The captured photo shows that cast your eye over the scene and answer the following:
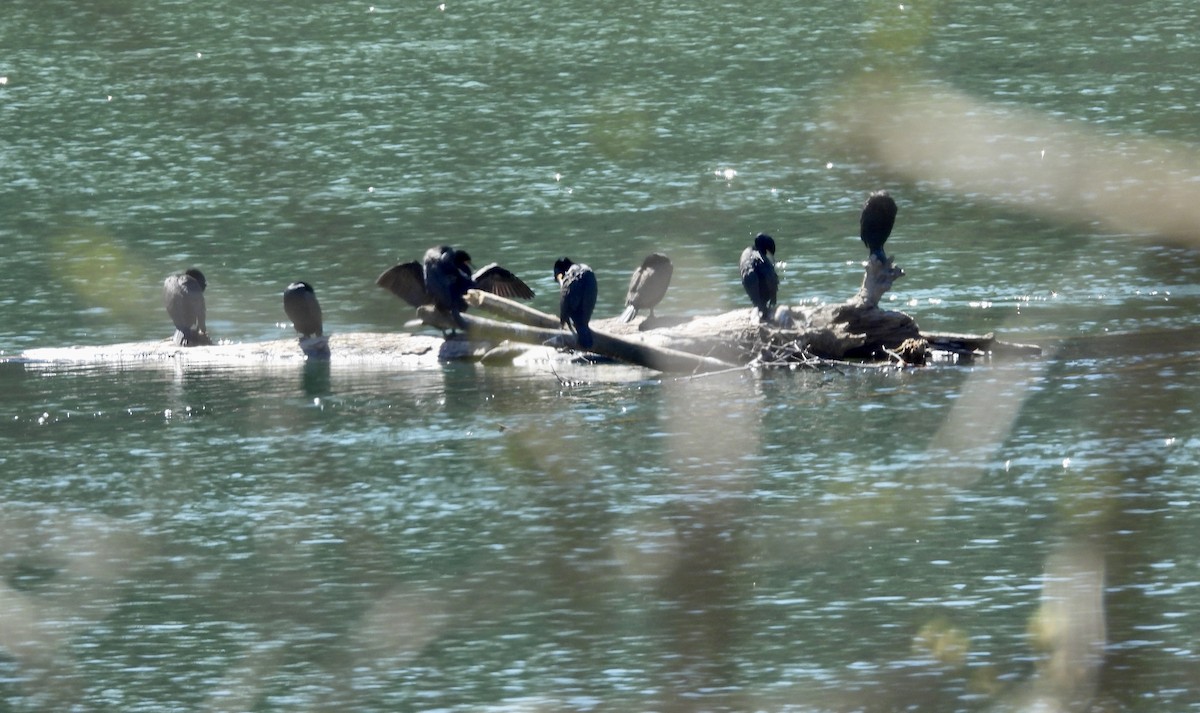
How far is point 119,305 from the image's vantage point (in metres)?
32.5

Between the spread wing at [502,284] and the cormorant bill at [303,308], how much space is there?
1.86 meters

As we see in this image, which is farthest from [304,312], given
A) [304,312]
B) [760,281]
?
[760,281]

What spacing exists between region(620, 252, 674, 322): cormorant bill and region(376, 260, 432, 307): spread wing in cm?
265

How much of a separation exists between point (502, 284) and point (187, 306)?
3.82 metres

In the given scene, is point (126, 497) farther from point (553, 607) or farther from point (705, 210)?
point (705, 210)

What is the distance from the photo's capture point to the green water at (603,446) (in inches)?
616

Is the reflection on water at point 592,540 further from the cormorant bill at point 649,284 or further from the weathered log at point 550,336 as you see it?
the cormorant bill at point 649,284

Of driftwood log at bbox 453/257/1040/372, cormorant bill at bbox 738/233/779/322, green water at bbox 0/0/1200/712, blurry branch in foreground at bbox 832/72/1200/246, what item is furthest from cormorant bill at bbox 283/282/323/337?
blurry branch in foreground at bbox 832/72/1200/246

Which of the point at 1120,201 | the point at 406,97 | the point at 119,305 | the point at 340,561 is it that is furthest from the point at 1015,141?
the point at 340,561

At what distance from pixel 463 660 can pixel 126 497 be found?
21.1 ft

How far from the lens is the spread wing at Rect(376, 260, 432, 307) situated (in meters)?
27.8

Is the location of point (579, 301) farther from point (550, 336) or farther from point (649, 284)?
point (649, 284)

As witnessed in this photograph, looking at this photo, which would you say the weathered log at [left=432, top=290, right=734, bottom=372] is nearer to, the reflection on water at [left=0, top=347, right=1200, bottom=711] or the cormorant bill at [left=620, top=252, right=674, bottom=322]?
the reflection on water at [left=0, top=347, right=1200, bottom=711]

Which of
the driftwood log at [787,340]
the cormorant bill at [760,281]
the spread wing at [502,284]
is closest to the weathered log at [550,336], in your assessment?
the driftwood log at [787,340]
